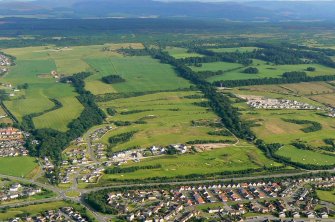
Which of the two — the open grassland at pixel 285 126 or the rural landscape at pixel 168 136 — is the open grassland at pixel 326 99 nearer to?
the rural landscape at pixel 168 136

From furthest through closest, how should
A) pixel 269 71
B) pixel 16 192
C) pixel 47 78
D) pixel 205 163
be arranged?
pixel 269 71, pixel 47 78, pixel 205 163, pixel 16 192

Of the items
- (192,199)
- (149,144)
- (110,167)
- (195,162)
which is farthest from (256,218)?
(149,144)

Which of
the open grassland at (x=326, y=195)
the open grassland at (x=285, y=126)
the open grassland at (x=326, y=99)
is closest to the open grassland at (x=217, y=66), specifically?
the open grassland at (x=326, y=99)

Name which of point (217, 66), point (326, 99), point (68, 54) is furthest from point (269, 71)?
point (68, 54)

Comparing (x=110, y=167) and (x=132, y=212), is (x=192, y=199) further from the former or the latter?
(x=110, y=167)

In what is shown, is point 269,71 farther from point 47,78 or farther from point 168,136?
point 168,136
